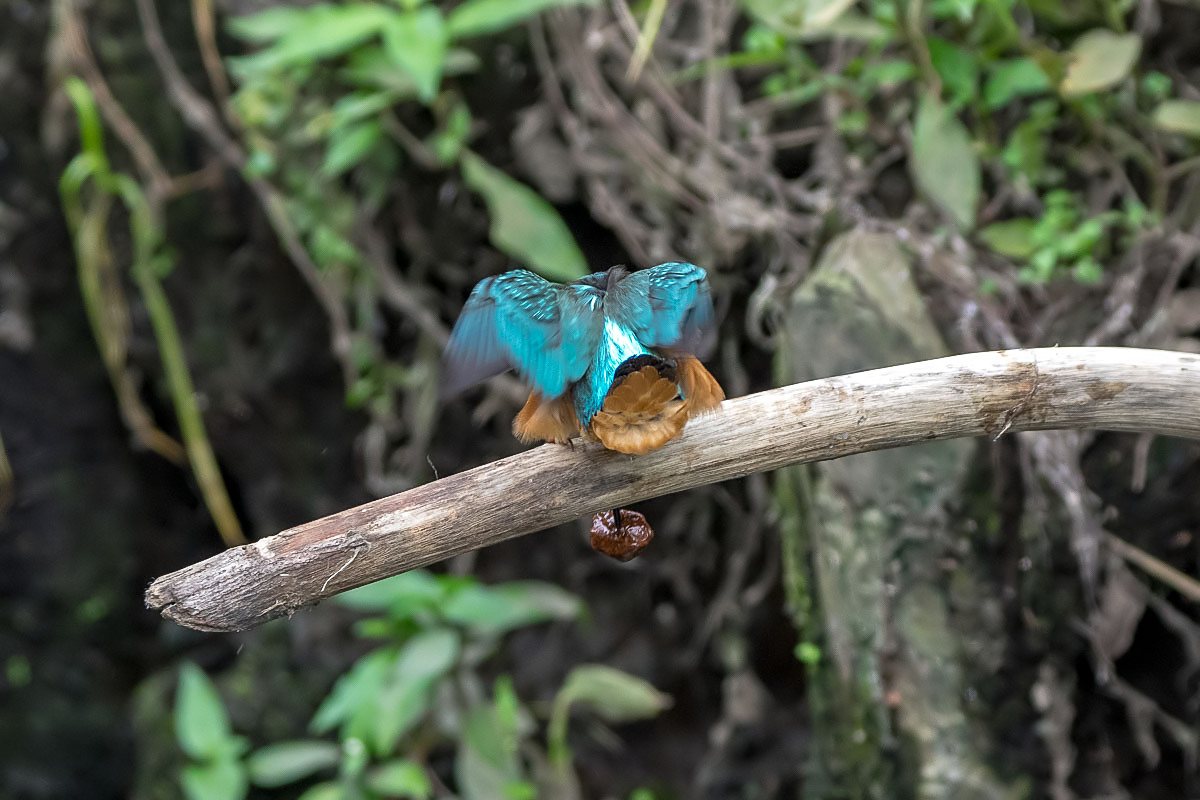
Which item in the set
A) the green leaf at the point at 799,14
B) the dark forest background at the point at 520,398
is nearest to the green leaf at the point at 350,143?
the dark forest background at the point at 520,398

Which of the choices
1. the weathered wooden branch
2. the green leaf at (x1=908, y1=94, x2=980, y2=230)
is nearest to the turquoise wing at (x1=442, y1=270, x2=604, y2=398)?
the weathered wooden branch

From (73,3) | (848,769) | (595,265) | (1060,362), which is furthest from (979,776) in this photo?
(73,3)

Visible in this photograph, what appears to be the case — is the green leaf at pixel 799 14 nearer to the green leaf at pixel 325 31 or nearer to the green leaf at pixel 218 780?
the green leaf at pixel 325 31

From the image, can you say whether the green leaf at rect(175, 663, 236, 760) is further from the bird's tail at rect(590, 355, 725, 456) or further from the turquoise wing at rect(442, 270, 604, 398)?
the bird's tail at rect(590, 355, 725, 456)

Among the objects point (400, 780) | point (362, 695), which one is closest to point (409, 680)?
point (362, 695)

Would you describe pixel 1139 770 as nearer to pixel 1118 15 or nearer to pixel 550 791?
pixel 550 791

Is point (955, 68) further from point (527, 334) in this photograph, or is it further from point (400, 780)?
point (400, 780)

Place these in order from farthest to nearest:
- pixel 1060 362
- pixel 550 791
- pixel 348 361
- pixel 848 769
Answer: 1. pixel 348 361
2. pixel 550 791
3. pixel 848 769
4. pixel 1060 362
